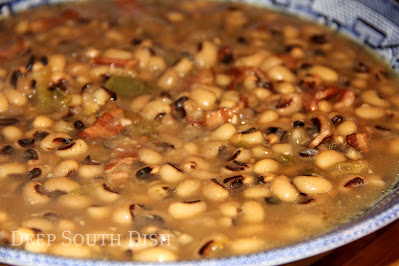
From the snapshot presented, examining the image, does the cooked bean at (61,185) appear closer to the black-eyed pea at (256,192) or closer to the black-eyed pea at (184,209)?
the black-eyed pea at (184,209)

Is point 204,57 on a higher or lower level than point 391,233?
higher

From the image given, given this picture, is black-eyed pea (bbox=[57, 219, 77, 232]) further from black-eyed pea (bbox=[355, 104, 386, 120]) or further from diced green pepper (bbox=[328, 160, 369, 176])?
black-eyed pea (bbox=[355, 104, 386, 120])

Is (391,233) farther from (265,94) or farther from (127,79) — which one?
(127,79)

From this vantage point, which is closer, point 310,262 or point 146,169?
point 310,262

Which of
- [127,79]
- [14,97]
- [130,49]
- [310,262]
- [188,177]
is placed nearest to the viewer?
[310,262]

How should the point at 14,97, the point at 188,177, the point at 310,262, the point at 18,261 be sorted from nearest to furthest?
1. the point at 18,261
2. the point at 310,262
3. the point at 188,177
4. the point at 14,97

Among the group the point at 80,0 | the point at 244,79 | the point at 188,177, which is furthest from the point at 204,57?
the point at 80,0

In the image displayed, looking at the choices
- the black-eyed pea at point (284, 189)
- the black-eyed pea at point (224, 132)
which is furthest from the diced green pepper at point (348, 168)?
the black-eyed pea at point (224, 132)
